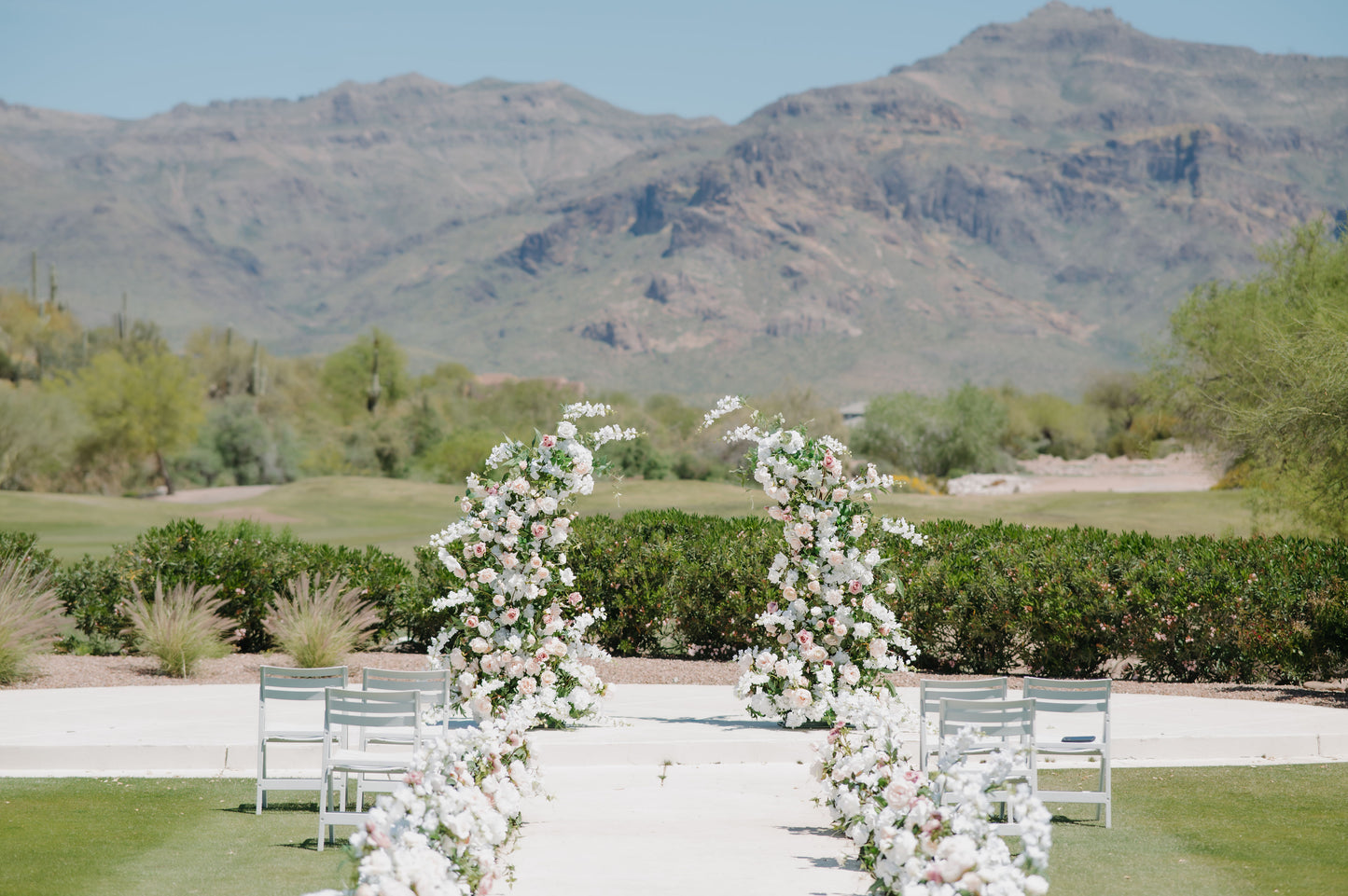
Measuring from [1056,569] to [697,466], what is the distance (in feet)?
141

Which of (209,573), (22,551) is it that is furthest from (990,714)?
(22,551)

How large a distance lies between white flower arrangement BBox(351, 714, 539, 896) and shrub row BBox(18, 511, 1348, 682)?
19.8ft

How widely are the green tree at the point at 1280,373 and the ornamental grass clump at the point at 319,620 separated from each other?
34.3ft

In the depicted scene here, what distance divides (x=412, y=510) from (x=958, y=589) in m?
31.9

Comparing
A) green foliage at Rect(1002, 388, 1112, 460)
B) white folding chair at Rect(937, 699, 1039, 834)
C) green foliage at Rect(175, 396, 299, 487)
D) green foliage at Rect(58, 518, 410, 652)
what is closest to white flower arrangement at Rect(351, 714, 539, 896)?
white folding chair at Rect(937, 699, 1039, 834)

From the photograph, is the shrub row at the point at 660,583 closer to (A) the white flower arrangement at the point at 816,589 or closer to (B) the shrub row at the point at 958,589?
(B) the shrub row at the point at 958,589

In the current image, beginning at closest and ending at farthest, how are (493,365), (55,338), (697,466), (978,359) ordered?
(697,466)
(55,338)
(978,359)
(493,365)

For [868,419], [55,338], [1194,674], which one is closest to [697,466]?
[868,419]

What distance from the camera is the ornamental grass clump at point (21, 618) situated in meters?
12.2

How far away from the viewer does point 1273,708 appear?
1134cm

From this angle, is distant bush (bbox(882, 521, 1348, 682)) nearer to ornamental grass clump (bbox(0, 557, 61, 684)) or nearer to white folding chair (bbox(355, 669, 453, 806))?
white folding chair (bbox(355, 669, 453, 806))

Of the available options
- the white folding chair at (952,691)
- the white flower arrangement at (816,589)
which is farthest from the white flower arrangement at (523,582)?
the white folding chair at (952,691)

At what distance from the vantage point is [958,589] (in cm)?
1312

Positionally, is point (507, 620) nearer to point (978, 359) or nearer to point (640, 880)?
point (640, 880)
